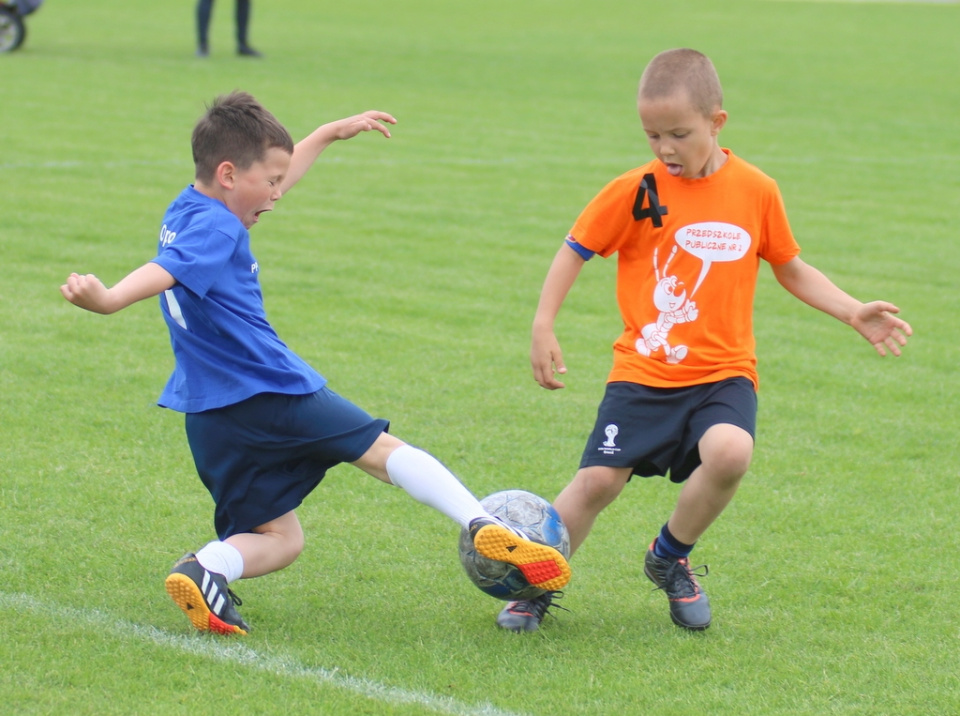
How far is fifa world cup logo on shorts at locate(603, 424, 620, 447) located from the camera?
381 centimetres

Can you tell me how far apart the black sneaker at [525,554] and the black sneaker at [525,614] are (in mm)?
202

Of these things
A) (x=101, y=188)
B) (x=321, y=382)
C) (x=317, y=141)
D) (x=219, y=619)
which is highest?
(x=317, y=141)

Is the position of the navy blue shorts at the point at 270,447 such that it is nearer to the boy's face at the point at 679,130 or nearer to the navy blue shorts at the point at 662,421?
the navy blue shorts at the point at 662,421

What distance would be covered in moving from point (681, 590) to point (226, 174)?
1.88m

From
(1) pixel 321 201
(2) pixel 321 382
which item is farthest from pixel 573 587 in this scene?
(1) pixel 321 201

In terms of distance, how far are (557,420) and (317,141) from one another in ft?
7.34

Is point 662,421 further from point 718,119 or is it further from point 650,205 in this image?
point 718,119

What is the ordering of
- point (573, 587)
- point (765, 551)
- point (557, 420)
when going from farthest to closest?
point (557, 420), point (765, 551), point (573, 587)

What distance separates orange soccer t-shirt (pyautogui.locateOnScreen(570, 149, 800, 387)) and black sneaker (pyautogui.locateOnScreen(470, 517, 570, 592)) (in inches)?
24.8

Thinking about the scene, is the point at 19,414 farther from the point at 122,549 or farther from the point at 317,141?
the point at 317,141

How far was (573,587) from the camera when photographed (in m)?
4.15

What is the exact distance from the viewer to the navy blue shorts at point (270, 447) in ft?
11.9

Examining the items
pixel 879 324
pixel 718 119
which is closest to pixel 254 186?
pixel 718 119

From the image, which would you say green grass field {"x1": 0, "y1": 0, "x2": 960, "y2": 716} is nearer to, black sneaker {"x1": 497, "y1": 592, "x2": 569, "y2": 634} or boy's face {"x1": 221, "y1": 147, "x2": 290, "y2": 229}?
black sneaker {"x1": 497, "y1": 592, "x2": 569, "y2": 634}
